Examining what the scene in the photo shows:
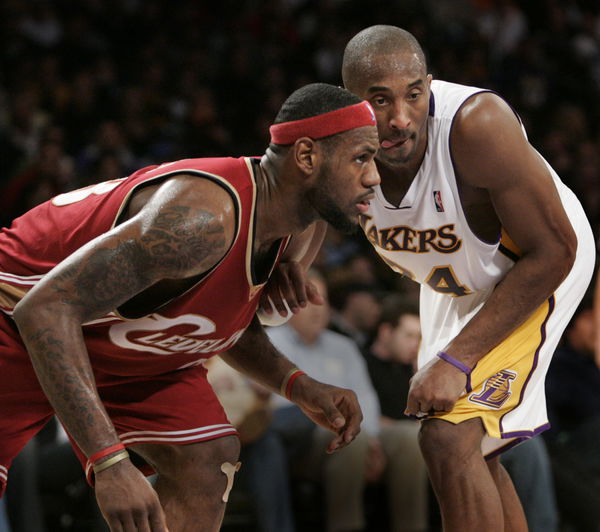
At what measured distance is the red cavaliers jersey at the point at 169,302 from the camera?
275cm

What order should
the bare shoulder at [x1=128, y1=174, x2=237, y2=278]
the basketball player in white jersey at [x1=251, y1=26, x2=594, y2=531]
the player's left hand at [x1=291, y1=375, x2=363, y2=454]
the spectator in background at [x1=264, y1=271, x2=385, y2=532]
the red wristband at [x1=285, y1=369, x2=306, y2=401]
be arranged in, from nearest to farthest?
the bare shoulder at [x1=128, y1=174, x2=237, y2=278] → the basketball player in white jersey at [x1=251, y1=26, x2=594, y2=531] → the player's left hand at [x1=291, y1=375, x2=363, y2=454] → the red wristband at [x1=285, y1=369, x2=306, y2=401] → the spectator in background at [x1=264, y1=271, x2=385, y2=532]

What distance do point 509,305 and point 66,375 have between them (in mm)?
1413

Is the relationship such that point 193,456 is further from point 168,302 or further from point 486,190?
point 486,190

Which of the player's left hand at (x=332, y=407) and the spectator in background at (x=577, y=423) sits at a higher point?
the player's left hand at (x=332, y=407)

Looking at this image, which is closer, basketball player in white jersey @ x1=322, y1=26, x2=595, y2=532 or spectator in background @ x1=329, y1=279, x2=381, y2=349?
basketball player in white jersey @ x1=322, y1=26, x2=595, y2=532

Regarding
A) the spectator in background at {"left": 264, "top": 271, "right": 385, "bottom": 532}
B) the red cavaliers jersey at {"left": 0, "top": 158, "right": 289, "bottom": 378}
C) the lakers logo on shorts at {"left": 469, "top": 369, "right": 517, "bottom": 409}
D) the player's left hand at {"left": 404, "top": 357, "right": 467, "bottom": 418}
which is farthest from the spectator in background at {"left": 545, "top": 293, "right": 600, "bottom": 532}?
the red cavaliers jersey at {"left": 0, "top": 158, "right": 289, "bottom": 378}

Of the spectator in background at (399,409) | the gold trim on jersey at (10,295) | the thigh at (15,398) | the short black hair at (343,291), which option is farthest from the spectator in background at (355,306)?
the gold trim on jersey at (10,295)

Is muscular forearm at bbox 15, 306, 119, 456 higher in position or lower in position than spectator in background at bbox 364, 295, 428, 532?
higher

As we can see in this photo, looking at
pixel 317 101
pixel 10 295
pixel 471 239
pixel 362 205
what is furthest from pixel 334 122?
pixel 10 295

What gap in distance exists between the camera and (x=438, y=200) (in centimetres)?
308

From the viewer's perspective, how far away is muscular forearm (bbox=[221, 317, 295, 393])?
3.35 metres

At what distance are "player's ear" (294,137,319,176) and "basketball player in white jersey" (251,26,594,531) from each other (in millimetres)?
334

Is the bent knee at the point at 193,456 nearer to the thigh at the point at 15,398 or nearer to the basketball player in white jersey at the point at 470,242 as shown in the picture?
the thigh at the point at 15,398

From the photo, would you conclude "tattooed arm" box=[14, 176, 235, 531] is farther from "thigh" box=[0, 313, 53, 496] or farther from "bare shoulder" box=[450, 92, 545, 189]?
"bare shoulder" box=[450, 92, 545, 189]
